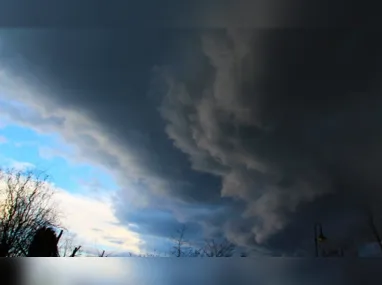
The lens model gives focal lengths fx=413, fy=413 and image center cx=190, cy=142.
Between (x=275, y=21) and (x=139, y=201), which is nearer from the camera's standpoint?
(x=275, y=21)

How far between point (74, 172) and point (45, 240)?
0.60m

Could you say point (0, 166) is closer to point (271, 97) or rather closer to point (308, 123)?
point (271, 97)

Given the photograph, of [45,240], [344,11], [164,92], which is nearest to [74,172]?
[45,240]

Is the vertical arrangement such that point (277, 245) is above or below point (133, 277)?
above

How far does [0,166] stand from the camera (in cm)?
323

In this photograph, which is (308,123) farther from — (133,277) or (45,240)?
(45,240)

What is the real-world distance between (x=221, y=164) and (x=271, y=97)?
0.63 metres

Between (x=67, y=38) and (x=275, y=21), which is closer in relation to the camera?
(x=275, y=21)

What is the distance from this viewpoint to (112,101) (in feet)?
10.5

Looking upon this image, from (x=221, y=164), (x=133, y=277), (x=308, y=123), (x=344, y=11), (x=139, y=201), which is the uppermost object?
(x=344, y=11)

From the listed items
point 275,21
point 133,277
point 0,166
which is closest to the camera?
point 133,277

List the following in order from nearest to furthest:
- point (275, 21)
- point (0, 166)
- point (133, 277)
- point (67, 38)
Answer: point (133, 277), point (275, 21), point (67, 38), point (0, 166)

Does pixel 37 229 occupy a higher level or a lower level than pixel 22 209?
lower

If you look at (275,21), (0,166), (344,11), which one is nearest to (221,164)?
(275,21)
